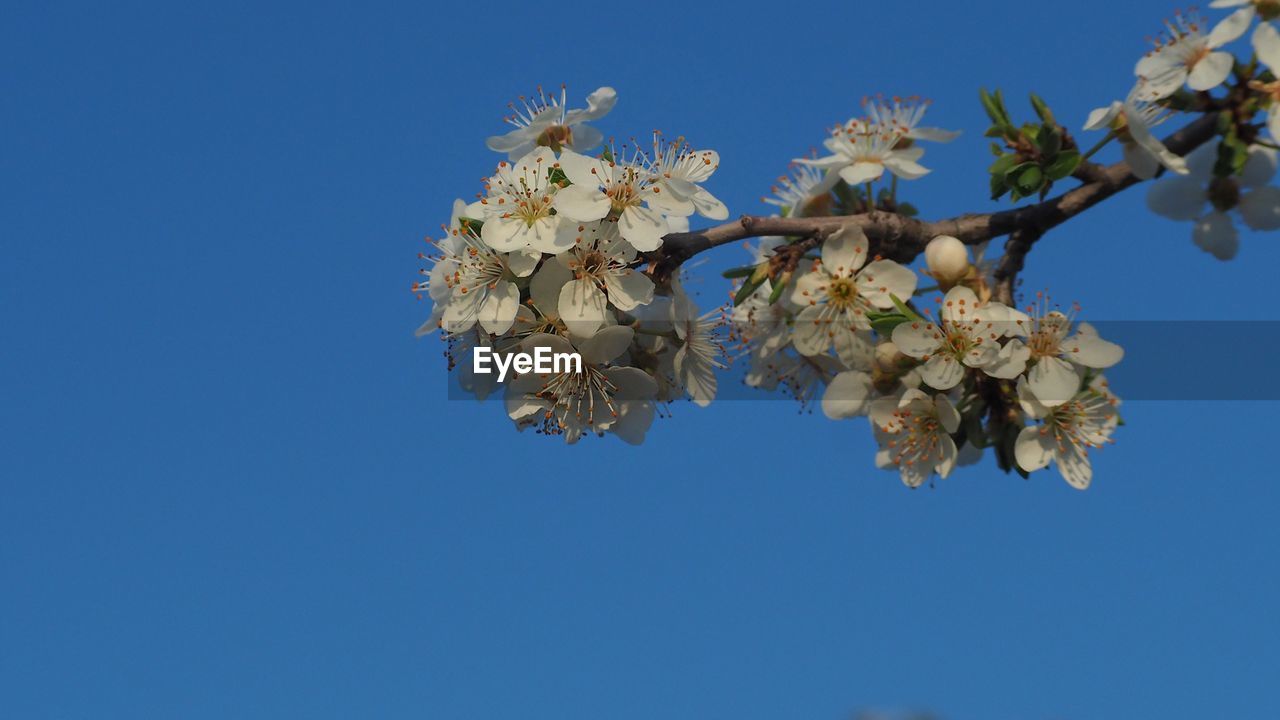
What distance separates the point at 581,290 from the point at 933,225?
1.05 metres

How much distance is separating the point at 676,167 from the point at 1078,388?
1.35 metres

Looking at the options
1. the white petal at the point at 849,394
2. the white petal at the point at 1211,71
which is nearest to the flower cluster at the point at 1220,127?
the white petal at the point at 1211,71

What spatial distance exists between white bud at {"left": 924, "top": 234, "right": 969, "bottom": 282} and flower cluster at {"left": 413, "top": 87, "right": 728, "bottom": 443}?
61 centimetres

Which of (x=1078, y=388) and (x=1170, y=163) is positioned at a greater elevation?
(x=1170, y=163)

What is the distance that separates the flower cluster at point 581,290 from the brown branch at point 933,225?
0.27 feet

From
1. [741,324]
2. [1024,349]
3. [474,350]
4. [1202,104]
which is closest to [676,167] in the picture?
[741,324]

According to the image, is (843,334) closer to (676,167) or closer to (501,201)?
(676,167)

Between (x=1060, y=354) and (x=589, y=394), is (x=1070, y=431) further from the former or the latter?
(x=589, y=394)

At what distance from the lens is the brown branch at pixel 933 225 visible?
361cm

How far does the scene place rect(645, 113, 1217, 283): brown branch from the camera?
3.61 metres

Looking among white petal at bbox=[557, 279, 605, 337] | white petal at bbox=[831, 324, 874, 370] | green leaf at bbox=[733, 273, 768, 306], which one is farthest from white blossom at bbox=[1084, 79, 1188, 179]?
white petal at bbox=[557, 279, 605, 337]

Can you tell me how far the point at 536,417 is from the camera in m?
4.04

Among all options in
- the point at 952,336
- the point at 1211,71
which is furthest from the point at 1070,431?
the point at 1211,71

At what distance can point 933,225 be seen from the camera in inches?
154
